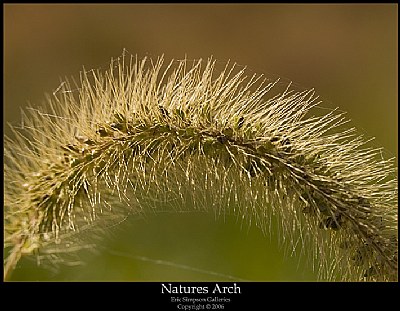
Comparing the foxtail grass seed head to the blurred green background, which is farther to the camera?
the blurred green background

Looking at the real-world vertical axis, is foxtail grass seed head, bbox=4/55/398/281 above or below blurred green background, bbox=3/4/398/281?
below

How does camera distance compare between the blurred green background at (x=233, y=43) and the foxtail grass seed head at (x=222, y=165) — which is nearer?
the foxtail grass seed head at (x=222, y=165)

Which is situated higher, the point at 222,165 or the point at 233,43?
the point at 233,43

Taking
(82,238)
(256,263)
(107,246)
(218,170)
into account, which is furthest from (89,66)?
(218,170)

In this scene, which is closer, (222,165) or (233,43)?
(222,165)

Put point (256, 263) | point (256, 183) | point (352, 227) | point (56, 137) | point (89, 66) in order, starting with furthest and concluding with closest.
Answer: point (89, 66) < point (256, 263) < point (56, 137) < point (256, 183) < point (352, 227)

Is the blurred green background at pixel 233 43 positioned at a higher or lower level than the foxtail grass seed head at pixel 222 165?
higher
